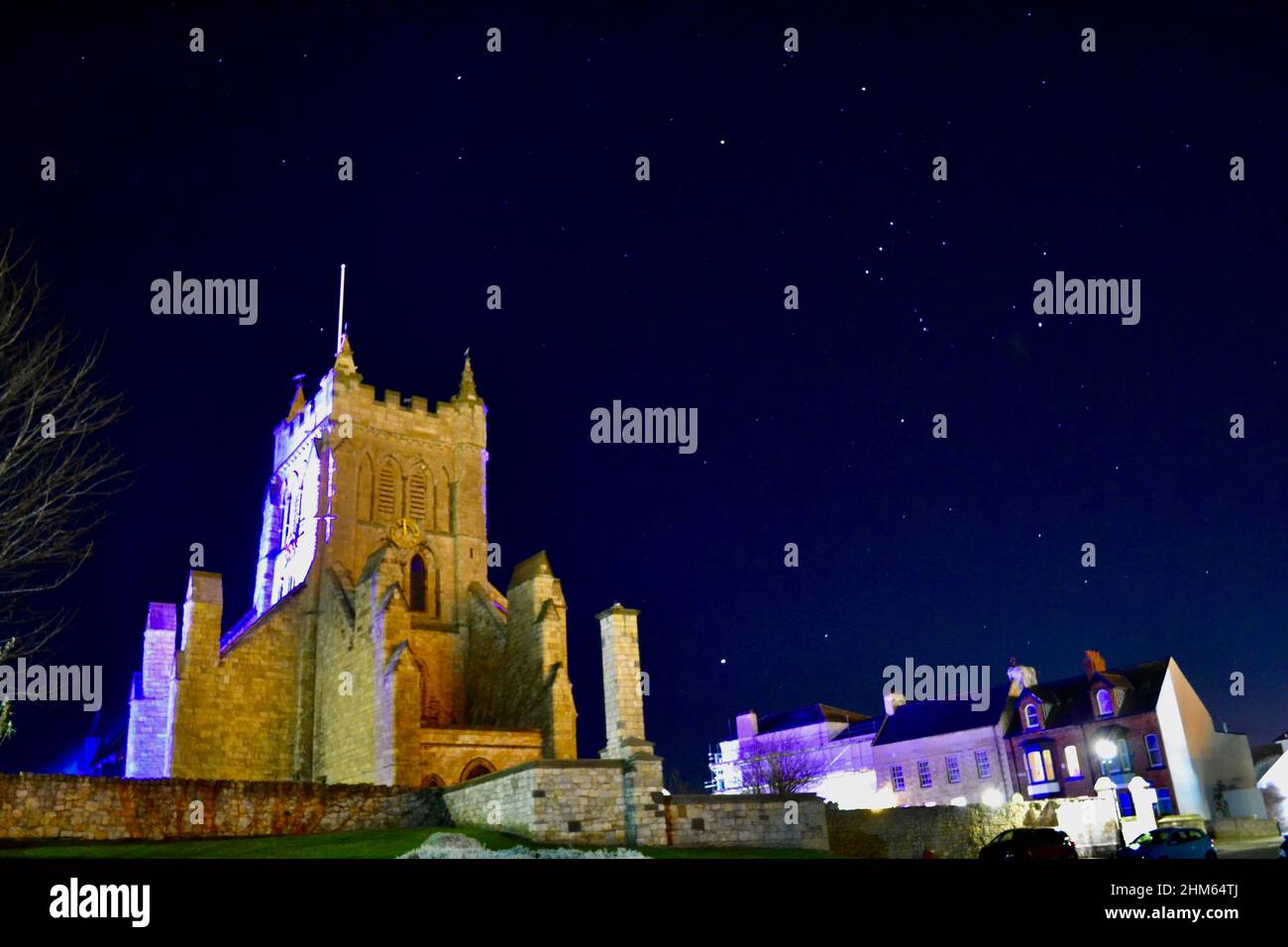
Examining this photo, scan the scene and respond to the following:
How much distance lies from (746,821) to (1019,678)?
33957mm

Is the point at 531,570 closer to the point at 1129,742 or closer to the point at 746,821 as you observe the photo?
the point at 746,821

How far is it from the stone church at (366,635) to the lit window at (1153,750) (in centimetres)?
Answer: 2877

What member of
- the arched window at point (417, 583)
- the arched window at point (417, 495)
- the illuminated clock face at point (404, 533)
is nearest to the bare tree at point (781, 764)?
the arched window at point (417, 583)

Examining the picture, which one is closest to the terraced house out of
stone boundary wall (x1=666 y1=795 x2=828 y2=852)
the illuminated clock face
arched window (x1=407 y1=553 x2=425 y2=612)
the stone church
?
stone boundary wall (x1=666 y1=795 x2=828 y2=852)

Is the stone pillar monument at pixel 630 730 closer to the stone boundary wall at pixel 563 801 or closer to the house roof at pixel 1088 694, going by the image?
the stone boundary wall at pixel 563 801

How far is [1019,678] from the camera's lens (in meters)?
50.9

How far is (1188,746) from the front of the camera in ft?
144

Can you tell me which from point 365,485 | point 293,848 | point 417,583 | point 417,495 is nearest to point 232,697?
point 417,583

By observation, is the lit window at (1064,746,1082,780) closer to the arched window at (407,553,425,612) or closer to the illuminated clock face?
the arched window at (407,553,425,612)

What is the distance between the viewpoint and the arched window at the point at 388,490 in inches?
1529

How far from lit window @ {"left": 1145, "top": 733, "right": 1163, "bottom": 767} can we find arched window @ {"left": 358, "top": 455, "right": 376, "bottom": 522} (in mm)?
36003
